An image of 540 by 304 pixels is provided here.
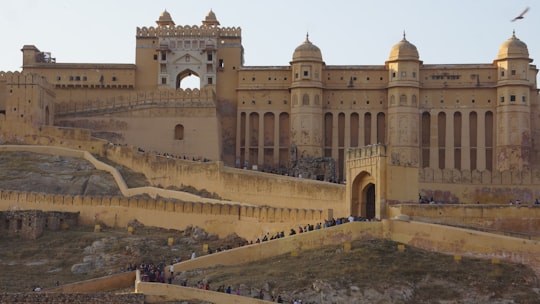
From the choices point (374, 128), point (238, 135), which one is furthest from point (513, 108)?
point (238, 135)

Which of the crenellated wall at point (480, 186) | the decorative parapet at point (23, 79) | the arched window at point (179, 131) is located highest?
the decorative parapet at point (23, 79)

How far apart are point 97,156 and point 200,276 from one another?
19.6 m

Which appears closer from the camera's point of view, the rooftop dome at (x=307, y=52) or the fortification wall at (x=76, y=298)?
the fortification wall at (x=76, y=298)

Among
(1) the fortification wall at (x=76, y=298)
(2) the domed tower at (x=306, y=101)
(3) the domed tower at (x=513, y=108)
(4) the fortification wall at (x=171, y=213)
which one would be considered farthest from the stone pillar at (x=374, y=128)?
(1) the fortification wall at (x=76, y=298)

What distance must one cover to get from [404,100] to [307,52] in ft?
19.7

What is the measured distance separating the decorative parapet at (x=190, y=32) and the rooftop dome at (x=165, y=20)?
2.64m

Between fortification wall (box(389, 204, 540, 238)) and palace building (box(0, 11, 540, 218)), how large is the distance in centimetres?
1687

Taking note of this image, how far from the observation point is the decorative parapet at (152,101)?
59.1m

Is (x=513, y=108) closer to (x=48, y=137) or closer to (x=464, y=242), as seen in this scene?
(x=464, y=242)

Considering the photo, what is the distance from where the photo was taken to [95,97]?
62594mm

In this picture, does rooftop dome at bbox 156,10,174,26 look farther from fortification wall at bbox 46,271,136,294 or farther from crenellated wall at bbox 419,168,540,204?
fortification wall at bbox 46,271,136,294

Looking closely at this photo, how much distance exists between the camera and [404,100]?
194ft

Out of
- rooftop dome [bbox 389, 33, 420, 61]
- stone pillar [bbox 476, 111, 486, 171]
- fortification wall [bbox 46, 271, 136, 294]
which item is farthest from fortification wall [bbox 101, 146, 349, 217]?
stone pillar [bbox 476, 111, 486, 171]

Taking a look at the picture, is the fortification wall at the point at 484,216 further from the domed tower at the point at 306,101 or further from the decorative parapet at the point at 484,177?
the domed tower at the point at 306,101
